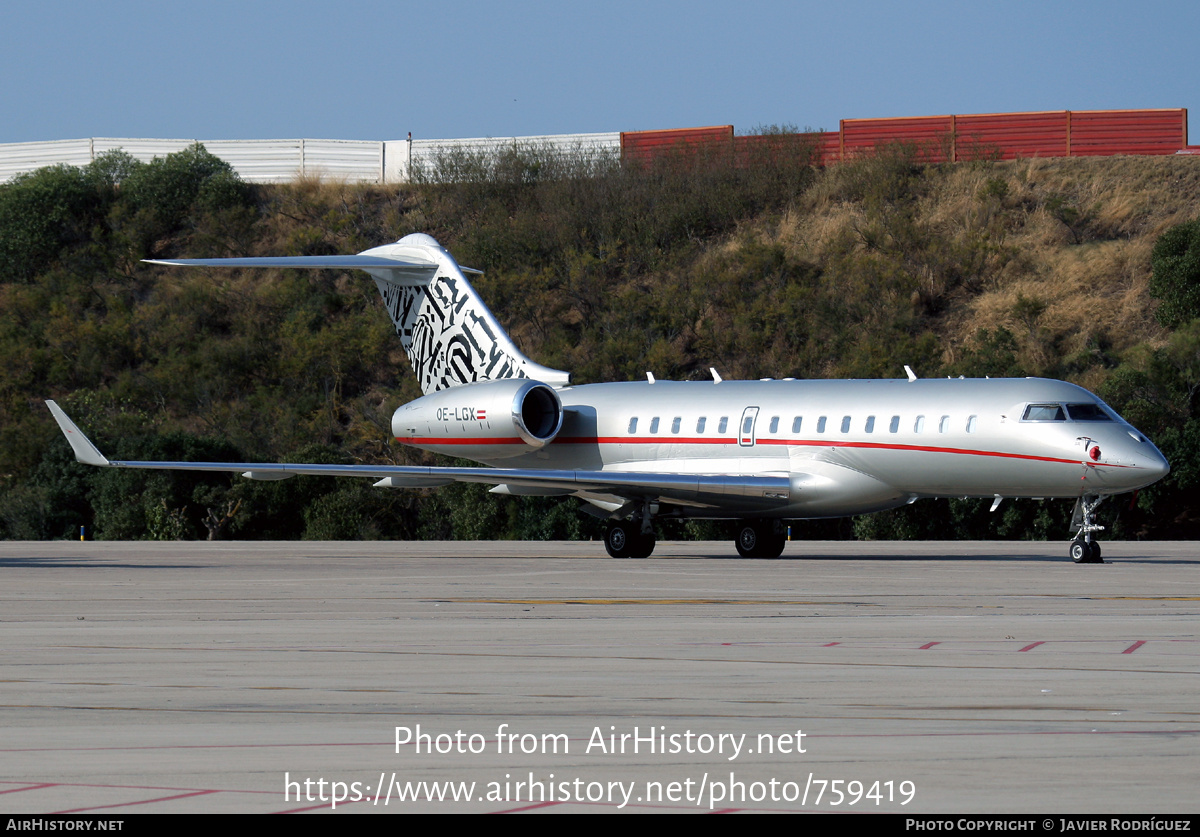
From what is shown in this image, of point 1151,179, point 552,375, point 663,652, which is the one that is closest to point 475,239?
point 1151,179

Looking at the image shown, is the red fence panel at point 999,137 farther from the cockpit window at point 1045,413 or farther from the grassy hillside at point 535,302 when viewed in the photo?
the cockpit window at point 1045,413

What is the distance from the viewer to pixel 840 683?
29.1 ft

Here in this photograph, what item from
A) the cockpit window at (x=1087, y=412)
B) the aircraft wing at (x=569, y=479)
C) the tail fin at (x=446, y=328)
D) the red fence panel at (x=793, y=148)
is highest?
the red fence panel at (x=793, y=148)

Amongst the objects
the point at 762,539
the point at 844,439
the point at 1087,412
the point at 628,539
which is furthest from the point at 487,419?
the point at 1087,412

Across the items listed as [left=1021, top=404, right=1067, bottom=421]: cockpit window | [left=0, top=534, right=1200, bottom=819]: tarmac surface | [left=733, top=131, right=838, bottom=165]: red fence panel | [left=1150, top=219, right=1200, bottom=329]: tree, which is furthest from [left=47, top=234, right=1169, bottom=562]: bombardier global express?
[left=733, top=131, right=838, bottom=165]: red fence panel

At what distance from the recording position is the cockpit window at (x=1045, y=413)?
24.6 m

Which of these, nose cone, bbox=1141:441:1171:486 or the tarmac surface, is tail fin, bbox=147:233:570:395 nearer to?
nose cone, bbox=1141:441:1171:486

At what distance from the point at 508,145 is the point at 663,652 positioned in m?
63.7

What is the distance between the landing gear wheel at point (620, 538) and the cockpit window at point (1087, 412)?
8.14m

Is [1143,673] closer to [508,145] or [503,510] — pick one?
[503,510]

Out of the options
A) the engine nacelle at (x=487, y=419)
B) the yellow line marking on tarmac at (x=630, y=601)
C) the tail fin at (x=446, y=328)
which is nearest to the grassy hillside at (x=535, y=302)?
the tail fin at (x=446, y=328)

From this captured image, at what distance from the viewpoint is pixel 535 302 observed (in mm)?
61969

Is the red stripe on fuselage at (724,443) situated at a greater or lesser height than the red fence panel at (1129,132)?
lesser

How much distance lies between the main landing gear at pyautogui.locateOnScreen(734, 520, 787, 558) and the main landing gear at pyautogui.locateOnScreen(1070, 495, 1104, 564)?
566 centimetres
